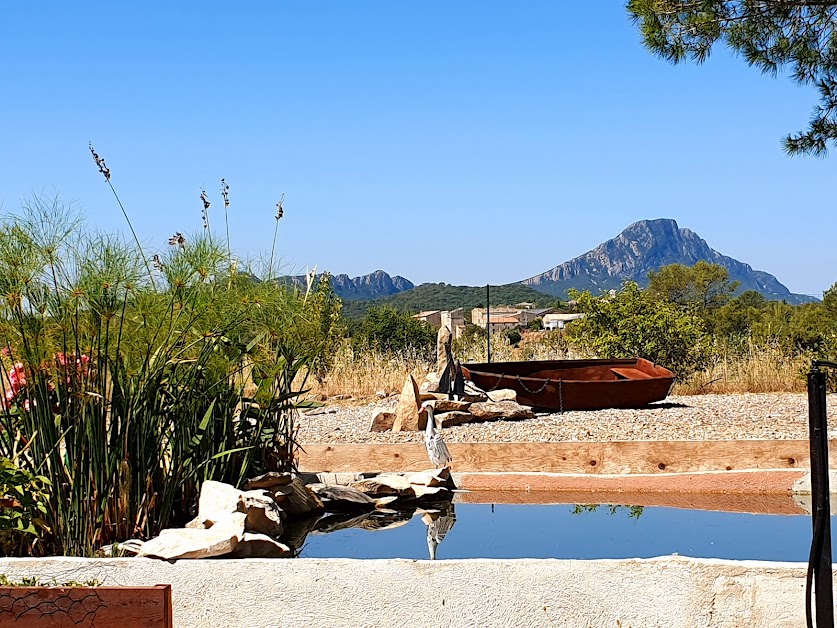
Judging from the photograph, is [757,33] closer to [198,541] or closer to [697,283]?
[198,541]

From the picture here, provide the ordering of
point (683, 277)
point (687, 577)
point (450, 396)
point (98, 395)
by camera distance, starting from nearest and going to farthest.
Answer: point (687, 577) → point (98, 395) → point (450, 396) → point (683, 277)

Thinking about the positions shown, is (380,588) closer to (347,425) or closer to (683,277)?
(347,425)

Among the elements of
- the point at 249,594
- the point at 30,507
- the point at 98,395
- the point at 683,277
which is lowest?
the point at 249,594

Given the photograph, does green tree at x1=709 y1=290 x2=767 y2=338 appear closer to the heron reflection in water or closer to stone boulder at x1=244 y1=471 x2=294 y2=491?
the heron reflection in water

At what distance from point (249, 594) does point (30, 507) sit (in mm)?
1018

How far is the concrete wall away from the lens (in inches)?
109

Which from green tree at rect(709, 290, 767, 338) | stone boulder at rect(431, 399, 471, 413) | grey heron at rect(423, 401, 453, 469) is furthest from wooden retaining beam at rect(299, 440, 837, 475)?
green tree at rect(709, 290, 767, 338)

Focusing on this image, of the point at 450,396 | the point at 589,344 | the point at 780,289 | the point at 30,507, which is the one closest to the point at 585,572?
the point at 30,507

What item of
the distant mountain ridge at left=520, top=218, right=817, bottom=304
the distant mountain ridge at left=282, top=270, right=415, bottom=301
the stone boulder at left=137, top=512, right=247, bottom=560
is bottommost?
the stone boulder at left=137, top=512, right=247, bottom=560

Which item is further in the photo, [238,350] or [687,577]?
[238,350]

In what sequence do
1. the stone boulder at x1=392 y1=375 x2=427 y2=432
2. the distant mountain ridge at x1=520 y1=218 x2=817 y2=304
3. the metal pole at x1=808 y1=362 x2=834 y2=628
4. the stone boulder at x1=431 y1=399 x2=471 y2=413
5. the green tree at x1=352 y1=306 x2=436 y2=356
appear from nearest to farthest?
the metal pole at x1=808 y1=362 x2=834 y2=628 < the stone boulder at x1=392 y1=375 x2=427 y2=432 < the stone boulder at x1=431 y1=399 x2=471 y2=413 < the green tree at x1=352 y1=306 x2=436 y2=356 < the distant mountain ridge at x1=520 y1=218 x2=817 y2=304

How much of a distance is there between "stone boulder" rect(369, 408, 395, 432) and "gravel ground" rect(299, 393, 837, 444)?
12cm

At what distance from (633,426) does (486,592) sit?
474cm

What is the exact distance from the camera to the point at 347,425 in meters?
8.51
